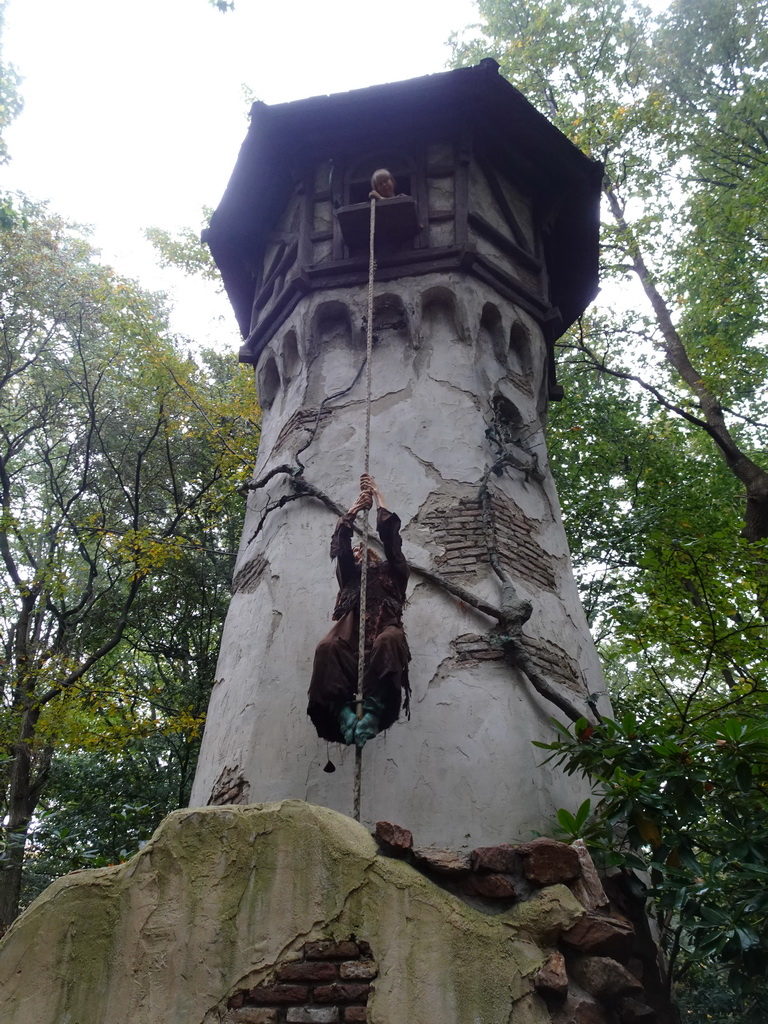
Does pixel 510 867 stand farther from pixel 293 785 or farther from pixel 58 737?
pixel 58 737

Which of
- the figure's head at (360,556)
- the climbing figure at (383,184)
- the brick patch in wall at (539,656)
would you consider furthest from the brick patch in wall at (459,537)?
the climbing figure at (383,184)

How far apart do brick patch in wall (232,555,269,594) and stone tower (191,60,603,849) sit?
1.0 inches

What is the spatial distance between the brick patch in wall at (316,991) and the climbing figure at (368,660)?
127 centimetres

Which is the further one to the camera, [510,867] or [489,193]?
[489,193]

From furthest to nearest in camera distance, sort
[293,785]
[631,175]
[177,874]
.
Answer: [631,175]
[293,785]
[177,874]

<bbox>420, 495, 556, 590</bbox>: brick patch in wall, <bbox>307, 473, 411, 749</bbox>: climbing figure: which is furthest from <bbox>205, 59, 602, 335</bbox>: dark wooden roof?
<bbox>307, 473, 411, 749</bbox>: climbing figure

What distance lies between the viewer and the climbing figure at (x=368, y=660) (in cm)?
463

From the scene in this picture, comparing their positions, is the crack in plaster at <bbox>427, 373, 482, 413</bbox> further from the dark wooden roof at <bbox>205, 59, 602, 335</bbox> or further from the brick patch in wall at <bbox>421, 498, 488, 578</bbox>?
the dark wooden roof at <bbox>205, 59, 602, 335</bbox>

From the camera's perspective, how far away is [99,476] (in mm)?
13828

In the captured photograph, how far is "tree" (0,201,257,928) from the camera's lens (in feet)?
38.0

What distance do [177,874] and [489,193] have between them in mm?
7286

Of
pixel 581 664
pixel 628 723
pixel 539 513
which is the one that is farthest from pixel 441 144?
pixel 628 723

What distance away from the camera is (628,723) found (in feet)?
15.7

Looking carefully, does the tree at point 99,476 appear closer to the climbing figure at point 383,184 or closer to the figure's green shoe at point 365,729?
the climbing figure at point 383,184
